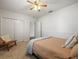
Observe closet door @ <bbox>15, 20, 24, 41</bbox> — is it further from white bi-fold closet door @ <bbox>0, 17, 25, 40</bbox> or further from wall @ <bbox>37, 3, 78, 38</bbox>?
wall @ <bbox>37, 3, 78, 38</bbox>

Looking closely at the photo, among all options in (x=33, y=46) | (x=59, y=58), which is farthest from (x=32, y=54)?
(x=59, y=58)

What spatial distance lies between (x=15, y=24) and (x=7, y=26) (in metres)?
0.62

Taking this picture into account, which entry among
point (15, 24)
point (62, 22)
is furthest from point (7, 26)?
point (62, 22)

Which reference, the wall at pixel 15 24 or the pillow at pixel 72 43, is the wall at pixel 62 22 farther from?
the pillow at pixel 72 43

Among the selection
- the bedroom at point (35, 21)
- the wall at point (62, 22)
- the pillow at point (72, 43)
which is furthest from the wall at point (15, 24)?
the pillow at point (72, 43)

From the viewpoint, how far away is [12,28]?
547cm

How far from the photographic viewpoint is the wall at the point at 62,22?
4.61 meters

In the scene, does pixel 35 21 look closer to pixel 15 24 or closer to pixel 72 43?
pixel 15 24

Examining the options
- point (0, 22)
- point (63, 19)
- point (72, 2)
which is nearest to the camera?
point (72, 2)

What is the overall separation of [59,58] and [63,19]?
3.48 meters

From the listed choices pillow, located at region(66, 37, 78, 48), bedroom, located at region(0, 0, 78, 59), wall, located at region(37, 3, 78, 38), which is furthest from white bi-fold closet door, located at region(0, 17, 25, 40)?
pillow, located at region(66, 37, 78, 48)

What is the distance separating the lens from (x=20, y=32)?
6.07 metres

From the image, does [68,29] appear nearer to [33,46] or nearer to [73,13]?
[73,13]

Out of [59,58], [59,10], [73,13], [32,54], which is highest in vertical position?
[59,10]
